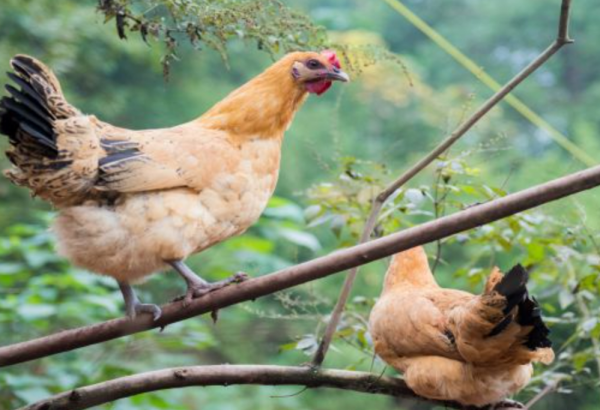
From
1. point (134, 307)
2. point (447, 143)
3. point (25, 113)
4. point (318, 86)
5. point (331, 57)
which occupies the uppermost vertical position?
point (331, 57)

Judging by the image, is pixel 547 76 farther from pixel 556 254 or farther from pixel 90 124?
pixel 90 124

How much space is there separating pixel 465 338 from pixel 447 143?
656 mm

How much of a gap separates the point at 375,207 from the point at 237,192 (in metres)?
0.44

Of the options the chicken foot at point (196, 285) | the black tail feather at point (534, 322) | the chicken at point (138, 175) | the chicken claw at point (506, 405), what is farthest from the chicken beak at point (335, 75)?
the chicken claw at point (506, 405)

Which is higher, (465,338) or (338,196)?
(338,196)

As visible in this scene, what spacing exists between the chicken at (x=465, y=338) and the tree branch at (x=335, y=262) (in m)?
0.64

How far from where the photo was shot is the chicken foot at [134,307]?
9.04ft

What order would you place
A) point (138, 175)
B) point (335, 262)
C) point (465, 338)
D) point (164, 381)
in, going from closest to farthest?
1. point (335, 262)
2. point (164, 381)
3. point (138, 175)
4. point (465, 338)

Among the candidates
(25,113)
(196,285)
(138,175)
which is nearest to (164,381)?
(196,285)

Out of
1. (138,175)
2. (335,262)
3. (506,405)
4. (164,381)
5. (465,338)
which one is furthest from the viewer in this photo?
(506,405)

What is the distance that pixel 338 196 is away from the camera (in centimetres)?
340

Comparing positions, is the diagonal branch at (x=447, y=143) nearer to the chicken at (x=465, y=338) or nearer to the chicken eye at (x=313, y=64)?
the chicken at (x=465, y=338)

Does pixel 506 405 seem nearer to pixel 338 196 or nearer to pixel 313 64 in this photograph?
pixel 338 196

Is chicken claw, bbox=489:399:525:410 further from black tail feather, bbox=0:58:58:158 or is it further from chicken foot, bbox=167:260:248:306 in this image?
black tail feather, bbox=0:58:58:158
